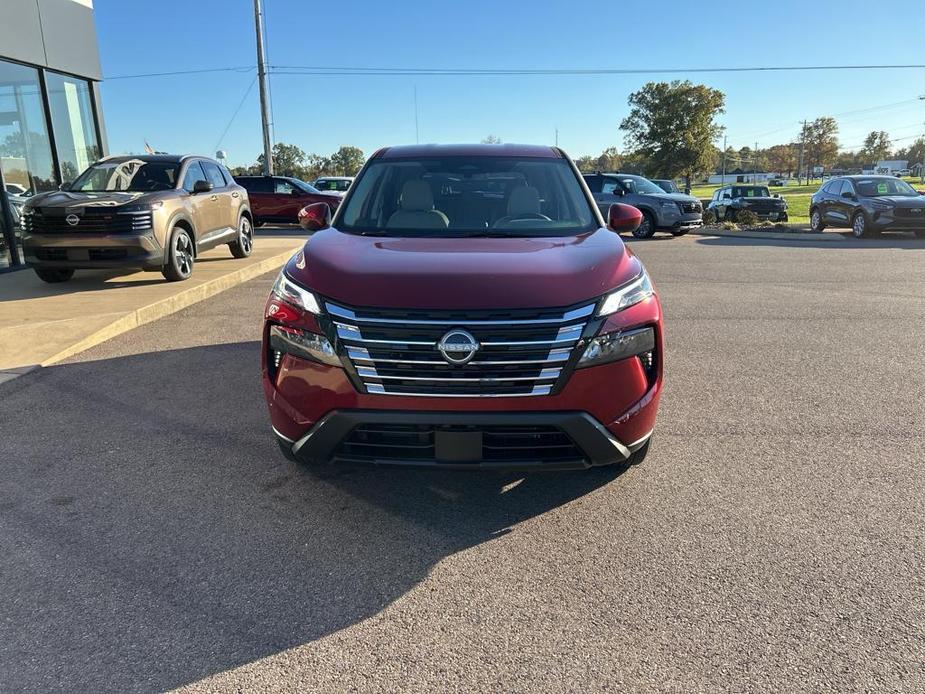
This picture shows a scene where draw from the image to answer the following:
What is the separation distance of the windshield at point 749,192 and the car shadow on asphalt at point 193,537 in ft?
77.0

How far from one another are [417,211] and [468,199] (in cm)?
36

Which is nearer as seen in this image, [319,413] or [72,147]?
[319,413]

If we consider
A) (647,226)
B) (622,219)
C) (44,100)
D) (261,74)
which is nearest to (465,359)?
(622,219)

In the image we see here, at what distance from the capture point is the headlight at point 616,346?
9.12 feet

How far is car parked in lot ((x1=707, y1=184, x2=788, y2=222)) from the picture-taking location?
2306 centimetres

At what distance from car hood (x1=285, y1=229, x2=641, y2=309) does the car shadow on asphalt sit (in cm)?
82

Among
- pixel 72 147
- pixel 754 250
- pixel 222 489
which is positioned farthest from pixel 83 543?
pixel 754 250

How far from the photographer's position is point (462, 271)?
116 inches

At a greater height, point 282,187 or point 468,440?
point 282,187

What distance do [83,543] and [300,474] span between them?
1053 millimetres

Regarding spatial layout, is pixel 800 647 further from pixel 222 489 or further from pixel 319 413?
pixel 222 489

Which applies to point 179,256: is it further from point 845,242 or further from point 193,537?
point 845,242

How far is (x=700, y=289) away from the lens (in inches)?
374

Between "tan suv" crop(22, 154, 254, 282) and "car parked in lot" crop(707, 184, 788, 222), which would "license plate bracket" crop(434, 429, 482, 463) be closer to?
"tan suv" crop(22, 154, 254, 282)
